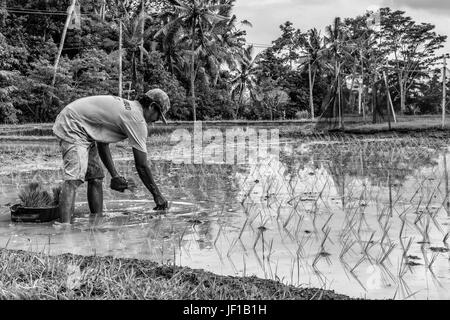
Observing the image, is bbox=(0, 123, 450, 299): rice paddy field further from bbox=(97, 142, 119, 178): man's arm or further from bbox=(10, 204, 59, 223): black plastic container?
bbox=(97, 142, 119, 178): man's arm

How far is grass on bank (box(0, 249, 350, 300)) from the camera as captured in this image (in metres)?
2.31

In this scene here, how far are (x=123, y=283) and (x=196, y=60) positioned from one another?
109 ft

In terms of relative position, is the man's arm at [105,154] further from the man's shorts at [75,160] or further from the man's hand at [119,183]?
the man's shorts at [75,160]

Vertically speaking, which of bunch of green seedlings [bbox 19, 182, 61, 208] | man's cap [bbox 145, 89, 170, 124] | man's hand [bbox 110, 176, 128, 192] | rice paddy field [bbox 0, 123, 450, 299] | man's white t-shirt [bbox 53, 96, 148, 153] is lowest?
rice paddy field [bbox 0, 123, 450, 299]

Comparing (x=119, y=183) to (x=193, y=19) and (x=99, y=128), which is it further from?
(x=193, y=19)

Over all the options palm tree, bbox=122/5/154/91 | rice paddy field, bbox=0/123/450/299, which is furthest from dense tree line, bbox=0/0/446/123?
rice paddy field, bbox=0/123/450/299

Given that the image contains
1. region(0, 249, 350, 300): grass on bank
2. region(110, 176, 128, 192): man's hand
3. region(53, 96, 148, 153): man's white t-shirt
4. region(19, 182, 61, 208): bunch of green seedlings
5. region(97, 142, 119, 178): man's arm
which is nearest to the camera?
region(0, 249, 350, 300): grass on bank

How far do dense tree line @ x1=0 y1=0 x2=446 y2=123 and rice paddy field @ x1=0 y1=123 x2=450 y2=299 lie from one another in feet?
30.2

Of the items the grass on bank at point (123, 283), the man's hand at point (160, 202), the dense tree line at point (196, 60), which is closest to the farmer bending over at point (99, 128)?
the man's hand at point (160, 202)

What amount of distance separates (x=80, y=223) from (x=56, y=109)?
80.5ft

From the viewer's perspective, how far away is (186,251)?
11.6ft

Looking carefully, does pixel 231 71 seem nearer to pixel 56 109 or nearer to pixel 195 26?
pixel 195 26

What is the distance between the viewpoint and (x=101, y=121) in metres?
4.64

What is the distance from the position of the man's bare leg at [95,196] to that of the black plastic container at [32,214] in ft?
1.10
